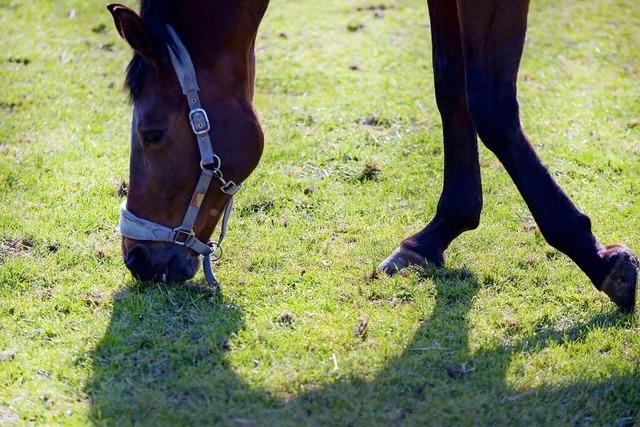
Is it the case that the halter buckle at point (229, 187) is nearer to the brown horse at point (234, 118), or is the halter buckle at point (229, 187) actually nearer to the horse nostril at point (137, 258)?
the brown horse at point (234, 118)

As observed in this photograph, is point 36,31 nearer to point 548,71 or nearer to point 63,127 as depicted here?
point 63,127

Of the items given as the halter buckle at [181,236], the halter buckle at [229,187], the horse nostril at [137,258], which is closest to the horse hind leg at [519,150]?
the halter buckle at [229,187]

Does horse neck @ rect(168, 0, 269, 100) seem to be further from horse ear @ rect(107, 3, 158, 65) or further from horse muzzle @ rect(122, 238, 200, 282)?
horse muzzle @ rect(122, 238, 200, 282)

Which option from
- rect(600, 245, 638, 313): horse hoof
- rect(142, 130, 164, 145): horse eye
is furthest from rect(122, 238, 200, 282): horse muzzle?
rect(600, 245, 638, 313): horse hoof

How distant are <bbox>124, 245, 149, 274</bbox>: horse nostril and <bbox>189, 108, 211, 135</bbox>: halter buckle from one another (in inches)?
21.8

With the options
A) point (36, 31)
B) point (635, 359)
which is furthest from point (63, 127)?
point (635, 359)

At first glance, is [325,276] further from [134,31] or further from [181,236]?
[134,31]

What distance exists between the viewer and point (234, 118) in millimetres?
3758

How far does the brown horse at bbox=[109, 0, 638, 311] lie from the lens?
3619 mm

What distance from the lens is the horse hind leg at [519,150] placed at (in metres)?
3.62

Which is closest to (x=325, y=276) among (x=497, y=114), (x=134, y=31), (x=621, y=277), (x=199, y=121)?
(x=199, y=121)

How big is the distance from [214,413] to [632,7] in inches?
292

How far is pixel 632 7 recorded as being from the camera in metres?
9.09

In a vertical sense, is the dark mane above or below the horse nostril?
above
